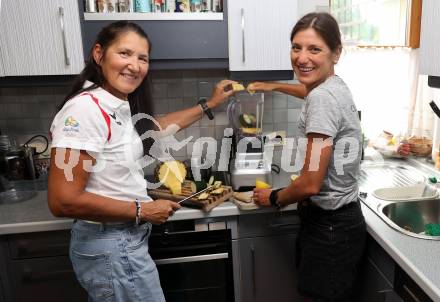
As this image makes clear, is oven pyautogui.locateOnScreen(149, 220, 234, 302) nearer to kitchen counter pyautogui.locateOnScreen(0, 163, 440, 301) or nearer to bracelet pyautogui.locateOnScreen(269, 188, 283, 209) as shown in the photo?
kitchen counter pyautogui.locateOnScreen(0, 163, 440, 301)

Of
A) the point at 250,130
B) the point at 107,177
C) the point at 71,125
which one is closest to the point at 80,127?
the point at 71,125

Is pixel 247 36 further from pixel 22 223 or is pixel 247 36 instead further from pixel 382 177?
pixel 22 223

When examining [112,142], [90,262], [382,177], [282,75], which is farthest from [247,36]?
[90,262]

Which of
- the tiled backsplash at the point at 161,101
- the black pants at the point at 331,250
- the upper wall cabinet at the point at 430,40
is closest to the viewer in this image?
the black pants at the point at 331,250

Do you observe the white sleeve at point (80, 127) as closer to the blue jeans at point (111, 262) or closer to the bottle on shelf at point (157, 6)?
the blue jeans at point (111, 262)

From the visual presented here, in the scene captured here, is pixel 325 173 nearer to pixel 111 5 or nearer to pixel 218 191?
pixel 218 191

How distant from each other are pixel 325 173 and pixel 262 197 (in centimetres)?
31

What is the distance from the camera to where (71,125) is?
1053mm

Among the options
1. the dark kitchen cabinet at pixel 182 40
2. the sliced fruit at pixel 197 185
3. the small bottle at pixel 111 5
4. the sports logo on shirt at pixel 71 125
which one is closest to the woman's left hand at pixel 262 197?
the sliced fruit at pixel 197 185

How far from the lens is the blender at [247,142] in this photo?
1641mm

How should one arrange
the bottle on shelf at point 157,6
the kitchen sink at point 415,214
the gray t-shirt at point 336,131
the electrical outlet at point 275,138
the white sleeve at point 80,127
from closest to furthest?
the white sleeve at point 80,127
the gray t-shirt at point 336,131
the kitchen sink at point 415,214
the bottle on shelf at point 157,6
the electrical outlet at point 275,138

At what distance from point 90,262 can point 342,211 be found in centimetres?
86

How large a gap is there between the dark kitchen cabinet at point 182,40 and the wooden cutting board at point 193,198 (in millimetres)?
538

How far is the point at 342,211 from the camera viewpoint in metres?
1.33
